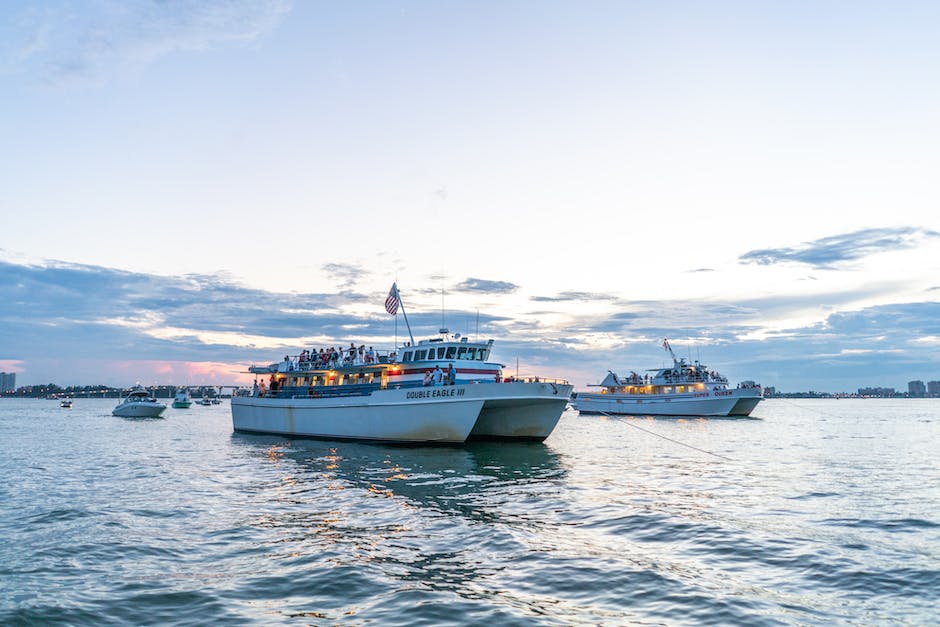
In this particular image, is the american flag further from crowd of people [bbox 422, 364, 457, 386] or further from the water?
the water

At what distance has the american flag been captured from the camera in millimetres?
39719

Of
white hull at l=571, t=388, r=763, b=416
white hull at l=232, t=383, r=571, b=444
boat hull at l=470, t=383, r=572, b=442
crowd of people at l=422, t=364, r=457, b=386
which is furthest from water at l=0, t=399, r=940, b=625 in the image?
white hull at l=571, t=388, r=763, b=416

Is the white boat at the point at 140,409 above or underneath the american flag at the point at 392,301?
underneath

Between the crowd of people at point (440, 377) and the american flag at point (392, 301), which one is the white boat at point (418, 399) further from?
the american flag at point (392, 301)

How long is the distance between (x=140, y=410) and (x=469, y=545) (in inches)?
3452

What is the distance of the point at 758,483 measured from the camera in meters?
21.8

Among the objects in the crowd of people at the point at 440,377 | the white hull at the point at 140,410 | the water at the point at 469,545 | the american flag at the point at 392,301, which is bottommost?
the white hull at the point at 140,410

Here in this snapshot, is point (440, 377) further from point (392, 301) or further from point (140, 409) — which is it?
point (140, 409)

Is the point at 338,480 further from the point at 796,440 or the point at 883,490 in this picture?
the point at 796,440

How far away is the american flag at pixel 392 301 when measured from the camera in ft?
130

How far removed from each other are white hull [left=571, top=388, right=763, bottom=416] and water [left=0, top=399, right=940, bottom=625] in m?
54.6

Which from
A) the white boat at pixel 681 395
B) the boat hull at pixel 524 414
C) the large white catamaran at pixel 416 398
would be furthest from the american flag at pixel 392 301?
the white boat at pixel 681 395

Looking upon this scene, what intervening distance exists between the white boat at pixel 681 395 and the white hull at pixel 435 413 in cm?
4116

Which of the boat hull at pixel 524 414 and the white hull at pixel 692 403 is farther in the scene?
the white hull at pixel 692 403
